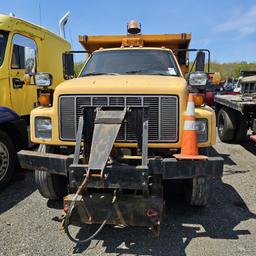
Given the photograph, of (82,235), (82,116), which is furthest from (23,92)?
(82,235)

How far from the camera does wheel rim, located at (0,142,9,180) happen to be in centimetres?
536

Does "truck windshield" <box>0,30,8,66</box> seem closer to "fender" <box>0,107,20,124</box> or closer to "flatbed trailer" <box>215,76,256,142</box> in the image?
"fender" <box>0,107,20,124</box>

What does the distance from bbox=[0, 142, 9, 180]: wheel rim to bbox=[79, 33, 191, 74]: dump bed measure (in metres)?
3.34

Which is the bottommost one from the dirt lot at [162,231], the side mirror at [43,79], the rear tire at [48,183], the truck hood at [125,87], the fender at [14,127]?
the dirt lot at [162,231]

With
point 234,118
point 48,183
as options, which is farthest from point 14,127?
point 234,118

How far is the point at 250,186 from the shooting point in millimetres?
5500

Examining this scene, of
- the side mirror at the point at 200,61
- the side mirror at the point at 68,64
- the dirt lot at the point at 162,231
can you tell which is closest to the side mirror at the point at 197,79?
the side mirror at the point at 200,61

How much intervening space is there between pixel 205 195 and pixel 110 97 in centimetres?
171

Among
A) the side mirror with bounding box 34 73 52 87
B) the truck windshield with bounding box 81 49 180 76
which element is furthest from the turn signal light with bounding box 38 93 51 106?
the truck windshield with bounding box 81 49 180 76

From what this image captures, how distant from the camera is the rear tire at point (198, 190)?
4.04 metres

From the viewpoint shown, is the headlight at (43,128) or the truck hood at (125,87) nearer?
the truck hood at (125,87)

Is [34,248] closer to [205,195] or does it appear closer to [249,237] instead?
[205,195]

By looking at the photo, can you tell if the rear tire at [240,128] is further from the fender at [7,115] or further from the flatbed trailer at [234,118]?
the fender at [7,115]

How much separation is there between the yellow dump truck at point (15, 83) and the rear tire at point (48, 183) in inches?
45.2
